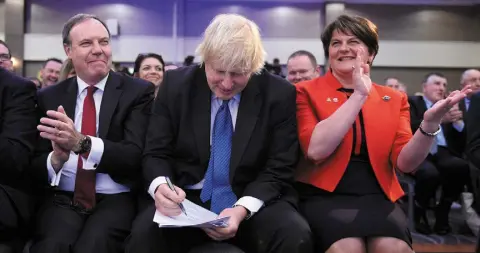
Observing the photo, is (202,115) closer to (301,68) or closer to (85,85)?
(85,85)

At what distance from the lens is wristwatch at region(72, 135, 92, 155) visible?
208 cm

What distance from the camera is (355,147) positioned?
2141 mm

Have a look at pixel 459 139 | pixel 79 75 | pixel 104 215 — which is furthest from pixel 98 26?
pixel 459 139

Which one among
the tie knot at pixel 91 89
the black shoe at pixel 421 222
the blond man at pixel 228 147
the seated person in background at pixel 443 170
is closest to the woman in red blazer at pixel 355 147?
the blond man at pixel 228 147

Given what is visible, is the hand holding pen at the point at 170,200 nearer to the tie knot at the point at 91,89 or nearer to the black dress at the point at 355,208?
the black dress at the point at 355,208

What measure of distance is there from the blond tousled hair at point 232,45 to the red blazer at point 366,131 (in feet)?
1.22

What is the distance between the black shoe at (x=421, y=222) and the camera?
4250mm

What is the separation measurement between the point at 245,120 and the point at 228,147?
0.44 feet

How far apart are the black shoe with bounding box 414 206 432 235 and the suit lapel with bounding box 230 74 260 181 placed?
282cm

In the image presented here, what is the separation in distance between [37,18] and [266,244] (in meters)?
11.0

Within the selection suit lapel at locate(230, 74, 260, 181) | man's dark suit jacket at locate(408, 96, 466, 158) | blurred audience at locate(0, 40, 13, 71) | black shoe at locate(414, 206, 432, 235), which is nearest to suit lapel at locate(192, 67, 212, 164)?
suit lapel at locate(230, 74, 260, 181)

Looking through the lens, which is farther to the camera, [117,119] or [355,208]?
[117,119]

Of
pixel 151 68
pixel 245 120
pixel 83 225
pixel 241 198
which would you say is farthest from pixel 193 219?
pixel 151 68

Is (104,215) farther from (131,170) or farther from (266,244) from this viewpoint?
(266,244)
